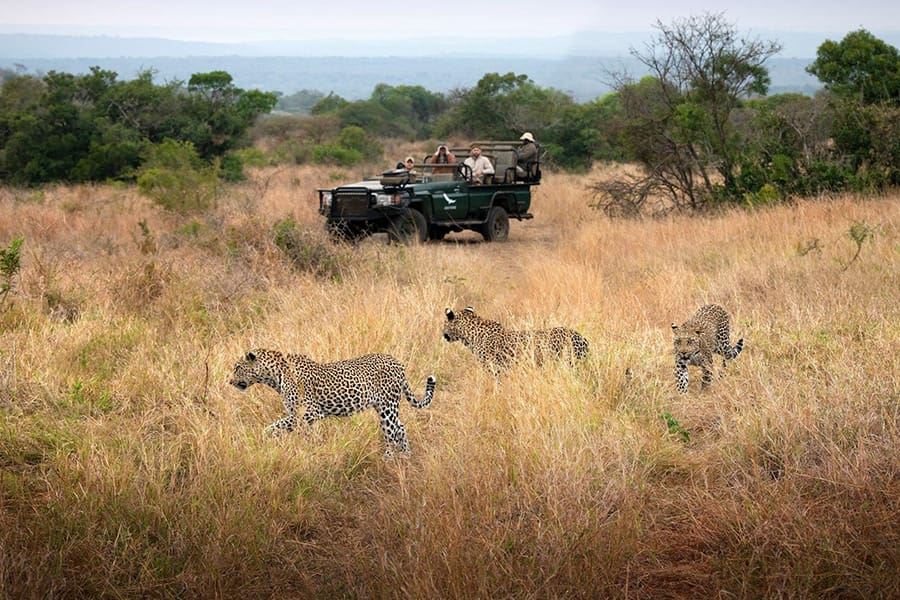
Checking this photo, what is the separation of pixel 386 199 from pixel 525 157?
3587 millimetres

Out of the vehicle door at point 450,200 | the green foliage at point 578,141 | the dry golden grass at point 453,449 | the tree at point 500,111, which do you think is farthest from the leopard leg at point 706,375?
the tree at point 500,111

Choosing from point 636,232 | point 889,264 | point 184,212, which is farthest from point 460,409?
point 184,212

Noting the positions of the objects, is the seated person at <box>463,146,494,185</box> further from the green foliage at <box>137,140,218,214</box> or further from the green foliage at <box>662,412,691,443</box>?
Answer: the green foliage at <box>662,412,691,443</box>

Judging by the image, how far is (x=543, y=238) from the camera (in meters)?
18.6

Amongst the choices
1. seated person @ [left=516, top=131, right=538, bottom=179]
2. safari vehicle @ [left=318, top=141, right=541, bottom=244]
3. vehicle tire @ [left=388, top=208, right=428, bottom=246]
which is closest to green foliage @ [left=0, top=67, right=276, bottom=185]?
safari vehicle @ [left=318, top=141, right=541, bottom=244]

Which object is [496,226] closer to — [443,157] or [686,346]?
[443,157]

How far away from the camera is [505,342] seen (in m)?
7.74

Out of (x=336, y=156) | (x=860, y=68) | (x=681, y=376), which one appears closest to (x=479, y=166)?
(x=860, y=68)

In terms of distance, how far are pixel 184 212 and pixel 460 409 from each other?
1187 cm

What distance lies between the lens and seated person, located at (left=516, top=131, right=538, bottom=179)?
61.1 ft

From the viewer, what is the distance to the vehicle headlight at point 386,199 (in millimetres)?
16266

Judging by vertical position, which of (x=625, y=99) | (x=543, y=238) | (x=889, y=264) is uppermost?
(x=625, y=99)

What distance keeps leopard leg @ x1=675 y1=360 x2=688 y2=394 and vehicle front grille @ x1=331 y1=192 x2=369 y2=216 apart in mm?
9489

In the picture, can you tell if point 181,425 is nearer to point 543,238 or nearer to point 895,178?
point 543,238
